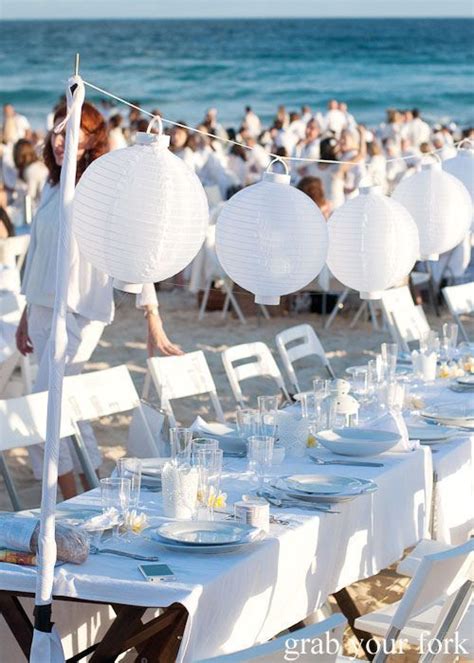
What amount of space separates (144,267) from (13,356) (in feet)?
10.1

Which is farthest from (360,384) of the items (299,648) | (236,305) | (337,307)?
(236,305)

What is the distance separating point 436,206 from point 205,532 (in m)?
2.32

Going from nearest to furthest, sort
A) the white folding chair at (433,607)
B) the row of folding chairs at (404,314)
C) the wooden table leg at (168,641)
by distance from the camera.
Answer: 1. the wooden table leg at (168,641)
2. the white folding chair at (433,607)
3. the row of folding chairs at (404,314)

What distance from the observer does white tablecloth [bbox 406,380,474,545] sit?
4.59 metres

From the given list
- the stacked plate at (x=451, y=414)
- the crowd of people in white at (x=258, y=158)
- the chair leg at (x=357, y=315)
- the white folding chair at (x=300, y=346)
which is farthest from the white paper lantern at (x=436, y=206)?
the chair leg at (x=357, y=315)

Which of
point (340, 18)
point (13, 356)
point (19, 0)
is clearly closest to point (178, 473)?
point (13, 356)

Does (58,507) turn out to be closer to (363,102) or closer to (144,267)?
(144,267)

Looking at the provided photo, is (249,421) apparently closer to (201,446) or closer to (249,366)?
(201,446)

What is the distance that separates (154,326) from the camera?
5539 mm

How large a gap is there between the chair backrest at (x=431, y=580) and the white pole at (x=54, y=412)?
83 centimetres

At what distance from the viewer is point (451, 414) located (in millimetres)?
5086

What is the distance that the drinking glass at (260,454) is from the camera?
4125mm

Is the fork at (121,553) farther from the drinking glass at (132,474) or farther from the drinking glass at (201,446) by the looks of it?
the drinking glass at (201,446)

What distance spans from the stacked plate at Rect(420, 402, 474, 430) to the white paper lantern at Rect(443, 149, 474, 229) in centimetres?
127
